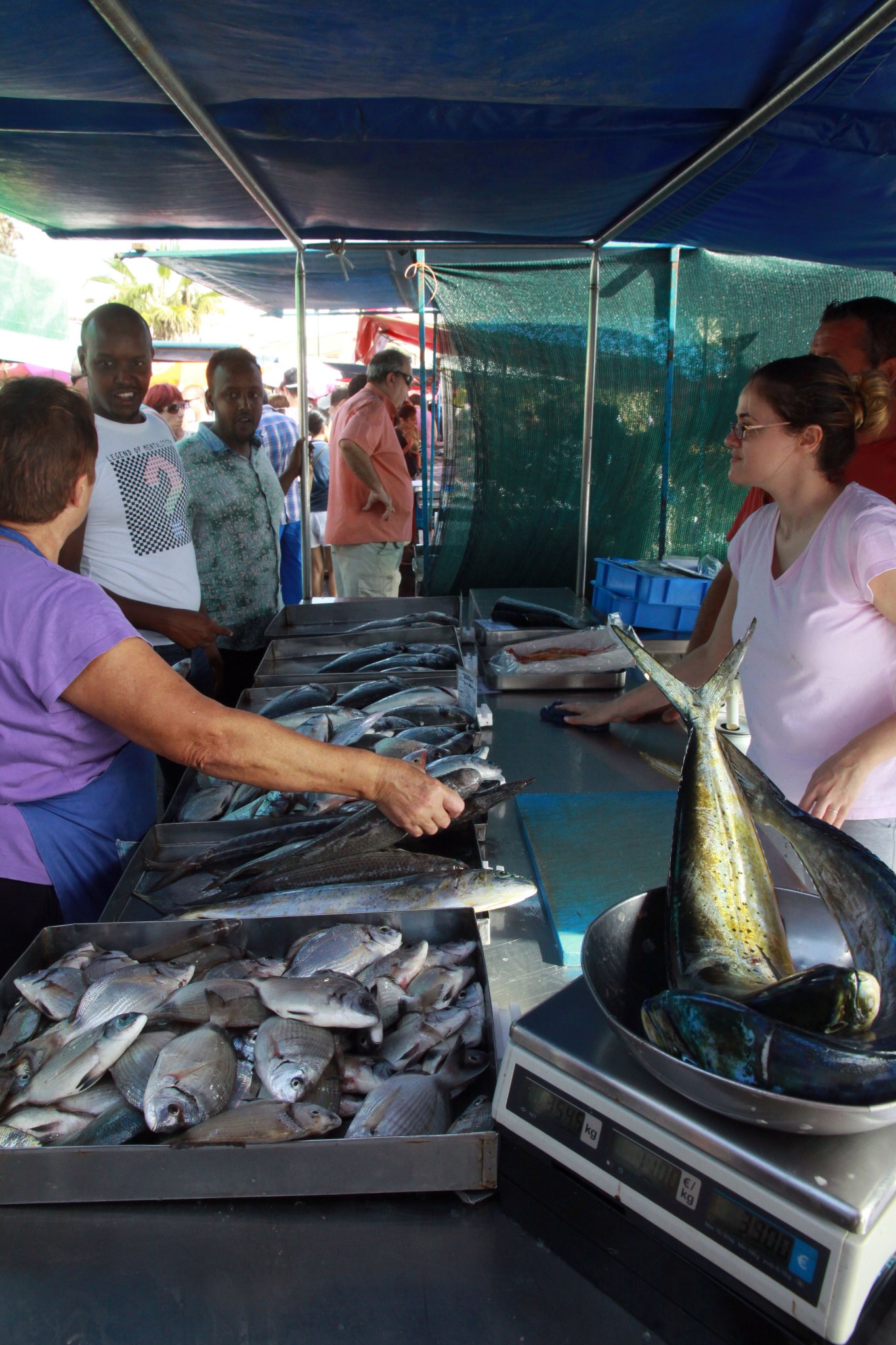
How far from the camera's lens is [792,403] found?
219 cm

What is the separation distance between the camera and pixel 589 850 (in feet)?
7.31

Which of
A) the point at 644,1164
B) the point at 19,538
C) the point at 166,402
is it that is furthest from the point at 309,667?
the point at 166,402

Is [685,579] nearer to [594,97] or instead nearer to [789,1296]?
[594,97]

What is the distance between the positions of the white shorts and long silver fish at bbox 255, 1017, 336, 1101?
8.35 metres

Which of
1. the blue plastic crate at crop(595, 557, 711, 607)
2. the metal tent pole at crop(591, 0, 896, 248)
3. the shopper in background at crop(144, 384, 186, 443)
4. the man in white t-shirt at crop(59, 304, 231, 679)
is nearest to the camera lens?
the metal tent pole at crop(591, 0, 896, 248)

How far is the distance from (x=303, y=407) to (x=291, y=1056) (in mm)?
4516

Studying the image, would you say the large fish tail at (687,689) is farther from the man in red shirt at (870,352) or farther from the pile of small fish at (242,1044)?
the man in red shirt at (870,352)

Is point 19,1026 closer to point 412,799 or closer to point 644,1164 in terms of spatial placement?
point 412,799

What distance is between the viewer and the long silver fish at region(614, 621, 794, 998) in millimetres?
1144

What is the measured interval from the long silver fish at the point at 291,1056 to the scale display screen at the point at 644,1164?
51cm

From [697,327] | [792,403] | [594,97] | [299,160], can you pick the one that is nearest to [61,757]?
[792,403]

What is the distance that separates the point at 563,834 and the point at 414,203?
328cm

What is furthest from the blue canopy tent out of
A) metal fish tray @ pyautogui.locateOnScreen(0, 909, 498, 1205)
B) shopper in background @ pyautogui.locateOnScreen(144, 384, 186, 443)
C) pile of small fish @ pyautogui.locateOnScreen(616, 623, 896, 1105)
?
shopper in background @ pyautogui.locateOnScreen(144, 384, 186, 443)

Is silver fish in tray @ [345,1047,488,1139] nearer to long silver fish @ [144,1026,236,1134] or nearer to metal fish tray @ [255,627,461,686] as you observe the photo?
long silver fish @ [144,1026,236,1134]
